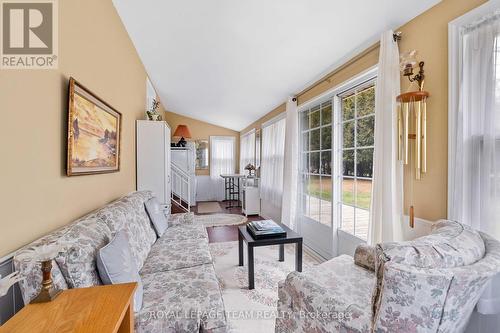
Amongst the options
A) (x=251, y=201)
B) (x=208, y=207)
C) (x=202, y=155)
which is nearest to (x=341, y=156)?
(x=251, y=201)

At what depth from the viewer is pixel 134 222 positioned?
1.95 meters

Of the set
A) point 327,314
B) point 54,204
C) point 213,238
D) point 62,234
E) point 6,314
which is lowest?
point 213,238

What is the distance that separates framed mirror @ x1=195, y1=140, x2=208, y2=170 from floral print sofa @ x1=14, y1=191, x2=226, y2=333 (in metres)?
5.02

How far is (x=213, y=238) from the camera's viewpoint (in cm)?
373

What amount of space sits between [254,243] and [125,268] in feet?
3.93

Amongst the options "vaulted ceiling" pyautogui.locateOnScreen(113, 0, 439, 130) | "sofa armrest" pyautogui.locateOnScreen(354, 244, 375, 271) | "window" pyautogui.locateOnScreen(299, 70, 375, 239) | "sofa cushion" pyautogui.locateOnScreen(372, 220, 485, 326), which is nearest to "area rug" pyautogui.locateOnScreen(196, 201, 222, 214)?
"window" pyautogui.locateOnScreen(299, 70, 375, 239)

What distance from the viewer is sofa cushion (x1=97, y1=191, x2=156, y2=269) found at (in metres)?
1.64

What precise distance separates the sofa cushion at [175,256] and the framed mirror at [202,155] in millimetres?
5045

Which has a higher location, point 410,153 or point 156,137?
point 156,137

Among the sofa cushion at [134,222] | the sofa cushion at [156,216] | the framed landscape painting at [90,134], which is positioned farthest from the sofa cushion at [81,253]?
the sofa cushion at [156,216]

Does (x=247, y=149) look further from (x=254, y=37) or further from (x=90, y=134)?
(x=90, y=134)

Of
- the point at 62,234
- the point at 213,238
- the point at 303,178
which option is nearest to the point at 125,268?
the point at 62,234

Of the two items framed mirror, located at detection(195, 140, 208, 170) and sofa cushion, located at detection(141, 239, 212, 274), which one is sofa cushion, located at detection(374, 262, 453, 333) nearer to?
sofa cushion, located at detection(141, 239, 212, 274)

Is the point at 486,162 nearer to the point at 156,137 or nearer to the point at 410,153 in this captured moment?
the point at 410,153
